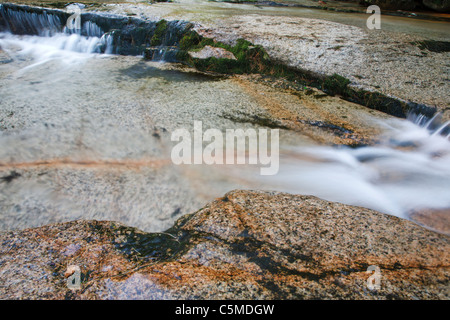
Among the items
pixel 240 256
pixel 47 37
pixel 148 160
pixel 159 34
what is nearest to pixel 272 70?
pixel 159 34

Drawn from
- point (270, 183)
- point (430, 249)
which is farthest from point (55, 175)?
point (430, 249)

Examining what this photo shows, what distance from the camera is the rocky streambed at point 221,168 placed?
2016 mm

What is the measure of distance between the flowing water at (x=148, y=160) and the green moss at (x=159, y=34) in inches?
83.9

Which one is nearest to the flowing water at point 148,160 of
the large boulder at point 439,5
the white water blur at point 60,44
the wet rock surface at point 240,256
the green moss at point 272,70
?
the green moss at point 272,70

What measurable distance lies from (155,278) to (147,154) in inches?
94.9

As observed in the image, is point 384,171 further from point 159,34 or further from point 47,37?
point 47,37

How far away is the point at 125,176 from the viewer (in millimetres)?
3570

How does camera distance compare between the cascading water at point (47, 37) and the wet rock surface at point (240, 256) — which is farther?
the cascading water at point (47, 37)

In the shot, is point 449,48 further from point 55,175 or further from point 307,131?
point 55,175

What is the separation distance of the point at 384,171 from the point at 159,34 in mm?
6645

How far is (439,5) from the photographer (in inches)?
510

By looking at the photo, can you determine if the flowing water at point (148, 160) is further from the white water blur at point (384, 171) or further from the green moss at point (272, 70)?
the green moss at point (272, 70)

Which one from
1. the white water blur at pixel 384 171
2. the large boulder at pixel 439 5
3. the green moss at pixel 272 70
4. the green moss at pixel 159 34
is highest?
the large boulder at pixel 439 5

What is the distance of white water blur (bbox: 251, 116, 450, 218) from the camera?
3430 millimetres
